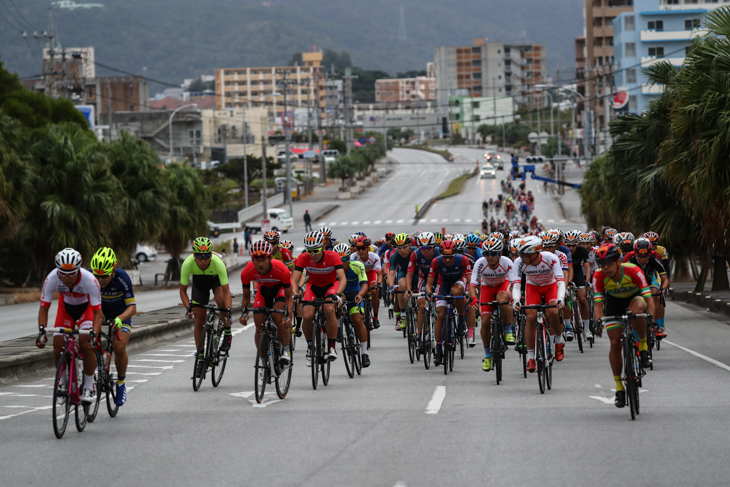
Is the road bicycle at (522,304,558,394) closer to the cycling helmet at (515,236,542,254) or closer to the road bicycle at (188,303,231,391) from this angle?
the cycling helmet at (515,236,542,254)

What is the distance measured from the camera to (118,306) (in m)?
11.9

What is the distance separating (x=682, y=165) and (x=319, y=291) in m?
9.42

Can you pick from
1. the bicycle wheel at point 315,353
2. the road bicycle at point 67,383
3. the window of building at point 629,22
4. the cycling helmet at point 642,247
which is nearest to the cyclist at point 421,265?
the bicycle wheel at point 315,353

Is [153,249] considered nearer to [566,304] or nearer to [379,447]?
Answer: [566,304]

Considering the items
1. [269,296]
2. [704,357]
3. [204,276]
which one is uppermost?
[204,276]

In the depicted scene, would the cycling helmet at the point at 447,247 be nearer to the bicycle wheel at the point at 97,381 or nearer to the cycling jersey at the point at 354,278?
the cycling jersey at the point at 354,278

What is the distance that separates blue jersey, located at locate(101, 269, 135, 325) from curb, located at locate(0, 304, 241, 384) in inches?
185

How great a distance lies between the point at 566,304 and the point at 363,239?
4.39m

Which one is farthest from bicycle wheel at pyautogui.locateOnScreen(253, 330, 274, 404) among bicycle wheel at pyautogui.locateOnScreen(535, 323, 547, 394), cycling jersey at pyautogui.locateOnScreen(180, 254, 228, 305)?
bicycle wheel at pyautogui.locateOnScreen(535, 323, 547, 394)

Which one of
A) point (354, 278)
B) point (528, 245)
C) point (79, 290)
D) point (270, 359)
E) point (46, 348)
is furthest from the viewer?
point (46, 348)

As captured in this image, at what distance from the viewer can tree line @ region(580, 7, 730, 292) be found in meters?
19.5

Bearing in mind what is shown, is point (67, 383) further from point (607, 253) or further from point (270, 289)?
point (607, 253)

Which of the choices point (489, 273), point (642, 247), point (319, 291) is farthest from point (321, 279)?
point (642, 247)

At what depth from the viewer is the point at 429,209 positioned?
88.6 meters
